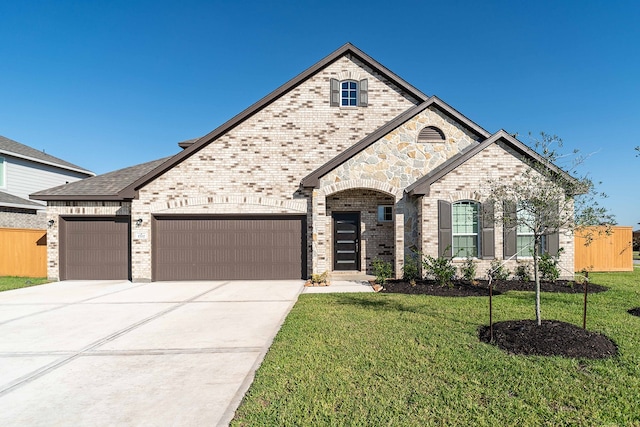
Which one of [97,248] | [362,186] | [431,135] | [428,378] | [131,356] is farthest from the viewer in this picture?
[97,248]

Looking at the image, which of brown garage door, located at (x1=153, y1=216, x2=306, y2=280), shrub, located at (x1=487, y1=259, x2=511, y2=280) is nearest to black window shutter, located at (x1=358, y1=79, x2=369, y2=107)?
brown garage door, located at (x1=153, y1=216, x2=306, y2=280)

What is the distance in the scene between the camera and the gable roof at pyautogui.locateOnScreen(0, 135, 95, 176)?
18469 millimetres

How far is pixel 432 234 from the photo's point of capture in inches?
396

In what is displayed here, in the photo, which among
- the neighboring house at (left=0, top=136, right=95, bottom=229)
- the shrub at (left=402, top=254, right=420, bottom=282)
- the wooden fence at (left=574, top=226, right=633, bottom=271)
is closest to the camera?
the shrub at (left=402, top=254, right=420, bottom=282)

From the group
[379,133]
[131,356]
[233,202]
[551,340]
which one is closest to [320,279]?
[233,202]

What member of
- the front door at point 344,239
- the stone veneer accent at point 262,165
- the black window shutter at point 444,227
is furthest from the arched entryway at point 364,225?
the black window shutter at point 444,227

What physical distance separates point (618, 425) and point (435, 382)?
159 cm

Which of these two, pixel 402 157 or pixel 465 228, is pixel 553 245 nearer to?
pixel 465 228

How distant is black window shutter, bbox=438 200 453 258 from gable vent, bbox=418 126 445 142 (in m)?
2.39

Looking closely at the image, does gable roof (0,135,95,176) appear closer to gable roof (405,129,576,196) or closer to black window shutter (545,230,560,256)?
gable roof (405,129,576,196)

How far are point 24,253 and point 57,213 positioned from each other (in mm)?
2794

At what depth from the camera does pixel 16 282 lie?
36.7 ft

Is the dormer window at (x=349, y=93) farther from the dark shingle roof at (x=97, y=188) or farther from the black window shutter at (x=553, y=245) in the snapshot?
the dark shingle roof at (x=97, y=188)

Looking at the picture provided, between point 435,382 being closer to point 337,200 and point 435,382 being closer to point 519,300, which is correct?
point 519,300
